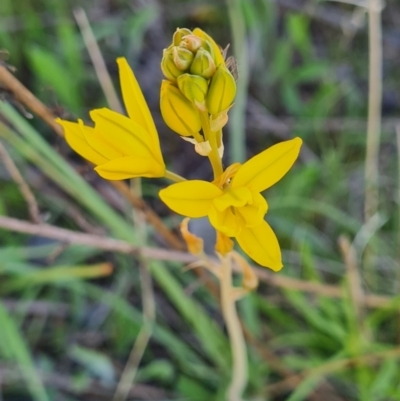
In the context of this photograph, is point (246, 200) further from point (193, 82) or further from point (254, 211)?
point (193, 82)

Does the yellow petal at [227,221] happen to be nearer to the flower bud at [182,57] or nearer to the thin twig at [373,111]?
the flower bud at [182,57]

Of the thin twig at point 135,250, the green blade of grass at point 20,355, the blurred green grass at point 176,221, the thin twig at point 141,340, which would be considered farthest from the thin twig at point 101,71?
the green blade of grass at point 20,355

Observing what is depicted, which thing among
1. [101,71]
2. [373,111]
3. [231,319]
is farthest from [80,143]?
[373,111]

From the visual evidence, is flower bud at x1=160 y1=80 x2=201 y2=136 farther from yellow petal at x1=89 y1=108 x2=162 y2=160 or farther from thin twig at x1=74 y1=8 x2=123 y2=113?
thin twig at x1=74 y1=8 x2=123 y2=113

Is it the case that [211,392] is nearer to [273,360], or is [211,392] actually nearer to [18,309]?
[273,360]

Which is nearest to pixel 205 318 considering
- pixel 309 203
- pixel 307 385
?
pixel 307 385

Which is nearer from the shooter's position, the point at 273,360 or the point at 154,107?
the point at 273,360
